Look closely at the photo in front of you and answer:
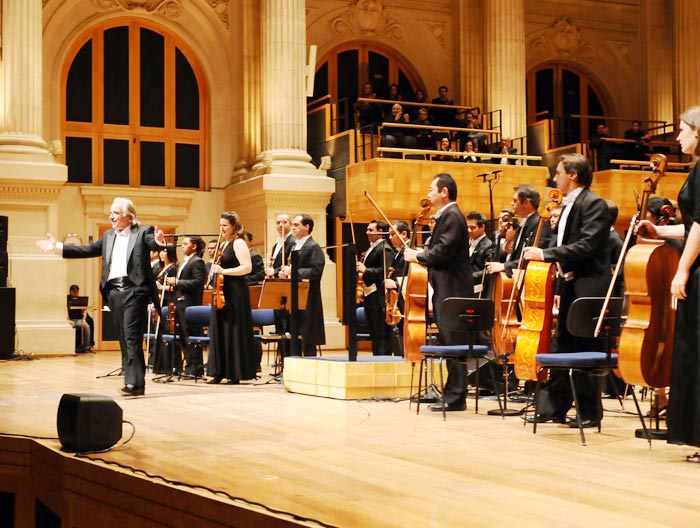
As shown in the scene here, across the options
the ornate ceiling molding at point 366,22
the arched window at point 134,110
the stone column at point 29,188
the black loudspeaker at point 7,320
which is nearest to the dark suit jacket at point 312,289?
the black loudspeaker at point 7,320

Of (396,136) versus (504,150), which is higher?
(396,136)

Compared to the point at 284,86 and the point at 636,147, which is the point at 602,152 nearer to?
the point at 636,147

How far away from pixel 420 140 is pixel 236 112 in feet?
10.6

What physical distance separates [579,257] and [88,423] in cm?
279

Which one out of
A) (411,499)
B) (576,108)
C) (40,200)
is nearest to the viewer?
(411,499)

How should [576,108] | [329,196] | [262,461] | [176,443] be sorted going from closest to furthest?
[262,461] → [176,443] → [329,196] → [576,108]

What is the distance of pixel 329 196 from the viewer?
51.0ft

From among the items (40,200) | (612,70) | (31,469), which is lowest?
(31,469)

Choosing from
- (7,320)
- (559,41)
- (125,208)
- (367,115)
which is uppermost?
(559,41)

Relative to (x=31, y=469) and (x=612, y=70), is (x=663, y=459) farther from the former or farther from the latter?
(x=612, y=70)

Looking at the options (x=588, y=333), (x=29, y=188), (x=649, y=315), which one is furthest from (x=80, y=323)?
(x=649, y=315)

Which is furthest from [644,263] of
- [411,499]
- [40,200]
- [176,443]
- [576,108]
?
[576,108]

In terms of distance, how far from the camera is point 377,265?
10273 millimetres

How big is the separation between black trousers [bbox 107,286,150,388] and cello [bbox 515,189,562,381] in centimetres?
324
